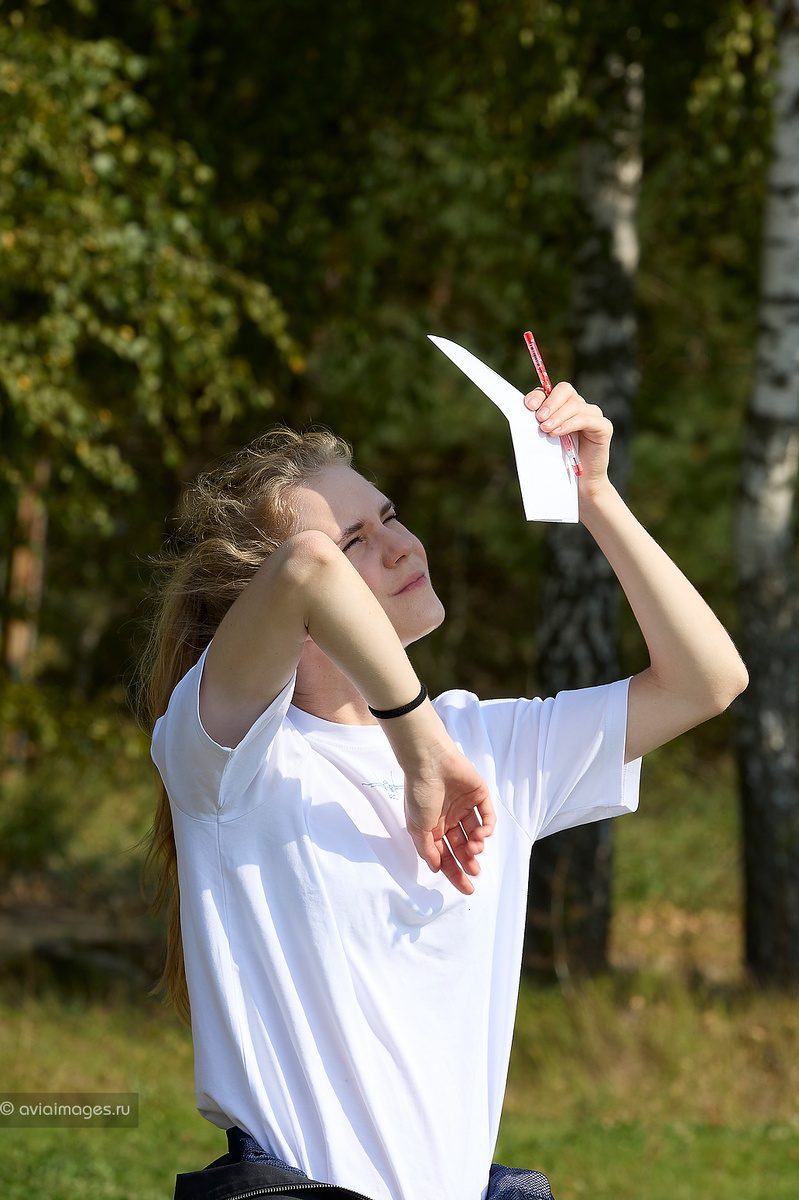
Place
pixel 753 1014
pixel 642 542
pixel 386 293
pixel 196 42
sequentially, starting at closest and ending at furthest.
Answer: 1. pixel 642 542
2. pixel 753 1014
3. pixel 196 42
4. pixel 386 293

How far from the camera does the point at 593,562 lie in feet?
17.9

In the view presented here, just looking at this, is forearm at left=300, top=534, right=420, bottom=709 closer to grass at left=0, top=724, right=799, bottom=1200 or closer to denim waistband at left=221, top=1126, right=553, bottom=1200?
denim waistband at left=221, top=1126, right=553, bottom=1200

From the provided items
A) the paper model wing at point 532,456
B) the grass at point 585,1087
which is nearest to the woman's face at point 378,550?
the paper model wing at point 532,456

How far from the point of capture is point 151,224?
4855mm

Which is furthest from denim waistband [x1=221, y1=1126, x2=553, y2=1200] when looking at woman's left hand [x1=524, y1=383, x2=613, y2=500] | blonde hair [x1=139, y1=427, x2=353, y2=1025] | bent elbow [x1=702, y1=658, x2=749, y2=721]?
woman's left hand [x1=524, y1=383, x2=613, y2=500]

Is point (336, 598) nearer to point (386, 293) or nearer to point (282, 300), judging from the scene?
point (282, 300)

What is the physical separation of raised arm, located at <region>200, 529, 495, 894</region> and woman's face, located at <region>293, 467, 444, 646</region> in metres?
0.24

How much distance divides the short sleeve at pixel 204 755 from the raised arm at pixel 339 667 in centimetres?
2

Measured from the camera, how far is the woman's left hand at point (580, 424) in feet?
5.56

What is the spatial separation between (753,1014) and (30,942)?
153 inches

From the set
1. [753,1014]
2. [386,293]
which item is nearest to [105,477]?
[753,1014]

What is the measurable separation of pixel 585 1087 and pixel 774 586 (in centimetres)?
225

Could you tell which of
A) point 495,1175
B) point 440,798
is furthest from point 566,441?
point 495,1175

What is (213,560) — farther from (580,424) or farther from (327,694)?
(580,424)
